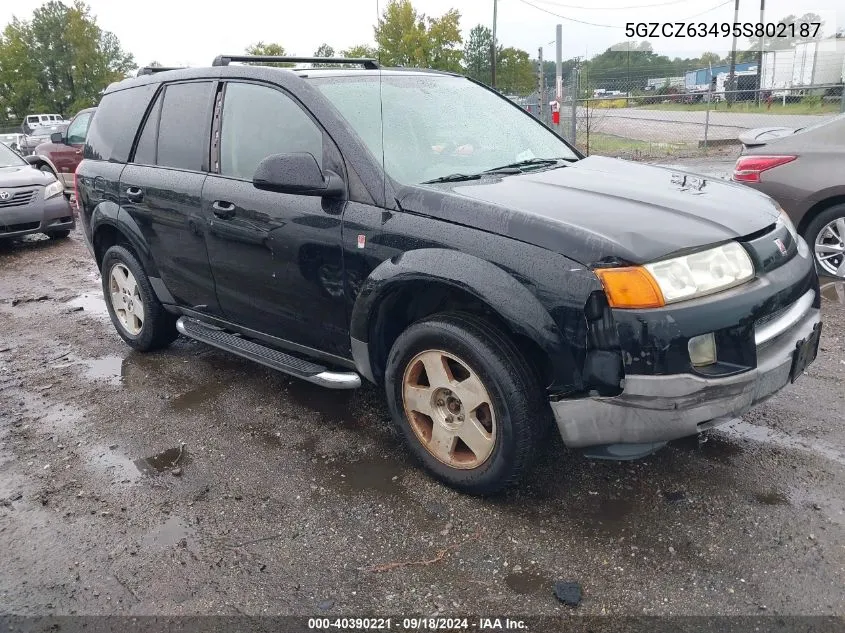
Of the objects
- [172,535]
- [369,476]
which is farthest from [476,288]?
[172,535]

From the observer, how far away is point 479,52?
48.5 meters

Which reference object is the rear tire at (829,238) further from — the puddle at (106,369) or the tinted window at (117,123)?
the puddle at (106,369)

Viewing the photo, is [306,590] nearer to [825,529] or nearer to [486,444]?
[486,444]

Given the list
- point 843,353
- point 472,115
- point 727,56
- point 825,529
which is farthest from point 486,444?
point 727,56

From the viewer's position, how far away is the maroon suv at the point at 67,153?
13.3 meters

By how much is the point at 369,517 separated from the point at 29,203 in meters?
8.49

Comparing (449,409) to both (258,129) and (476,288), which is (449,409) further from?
(258,129)

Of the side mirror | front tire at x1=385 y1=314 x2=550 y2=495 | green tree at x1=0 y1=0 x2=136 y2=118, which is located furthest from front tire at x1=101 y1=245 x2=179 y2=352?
green tree at x1=0 y1=0 x2=136 y2=118

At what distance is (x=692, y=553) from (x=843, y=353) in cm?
255

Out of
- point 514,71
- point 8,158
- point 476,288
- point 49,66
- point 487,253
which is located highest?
point 49,66

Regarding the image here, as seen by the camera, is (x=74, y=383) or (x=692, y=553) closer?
(x=692, y=553)

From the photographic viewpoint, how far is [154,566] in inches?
108

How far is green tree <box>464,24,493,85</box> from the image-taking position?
4673 centimetres

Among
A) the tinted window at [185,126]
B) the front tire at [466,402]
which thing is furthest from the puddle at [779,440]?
the tinted window at [185,126]
